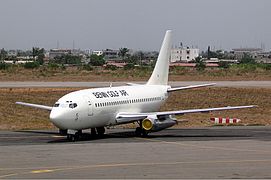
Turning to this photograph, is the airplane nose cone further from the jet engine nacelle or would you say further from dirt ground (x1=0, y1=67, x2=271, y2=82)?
dirt ground (x1=0, y1=67, x2=271, y2=82)

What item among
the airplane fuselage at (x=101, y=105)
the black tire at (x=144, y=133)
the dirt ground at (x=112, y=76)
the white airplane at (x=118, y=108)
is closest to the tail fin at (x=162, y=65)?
the white airplane at (x=118, y=108)

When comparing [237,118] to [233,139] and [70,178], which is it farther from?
[70,178]

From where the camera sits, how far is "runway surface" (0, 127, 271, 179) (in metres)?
27.9

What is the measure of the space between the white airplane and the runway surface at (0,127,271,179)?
99cm

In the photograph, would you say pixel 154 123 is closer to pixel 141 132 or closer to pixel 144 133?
pixel 144 133

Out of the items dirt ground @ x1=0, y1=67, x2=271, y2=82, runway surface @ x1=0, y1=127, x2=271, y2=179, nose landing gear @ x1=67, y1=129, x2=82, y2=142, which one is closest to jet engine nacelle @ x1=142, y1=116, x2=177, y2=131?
runway surface @ x1=0, y1=127, x2=271, y2=179

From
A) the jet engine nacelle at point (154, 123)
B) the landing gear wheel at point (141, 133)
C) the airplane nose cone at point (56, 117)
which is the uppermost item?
the airplane nose cone at point (56, 117)

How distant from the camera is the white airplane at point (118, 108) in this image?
40875mm

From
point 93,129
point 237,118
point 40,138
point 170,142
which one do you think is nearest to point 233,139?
point 170,142

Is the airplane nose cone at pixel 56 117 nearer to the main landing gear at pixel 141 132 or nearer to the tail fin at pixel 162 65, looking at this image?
the main landing gear at pixel 141 132

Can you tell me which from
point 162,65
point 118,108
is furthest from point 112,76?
point 118,108

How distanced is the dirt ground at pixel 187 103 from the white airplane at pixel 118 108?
556 cm

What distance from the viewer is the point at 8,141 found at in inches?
1620

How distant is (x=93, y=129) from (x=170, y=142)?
20.8ft
